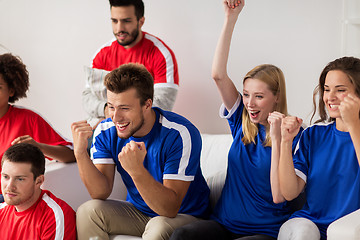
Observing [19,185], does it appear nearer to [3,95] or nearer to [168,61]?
[3,95]

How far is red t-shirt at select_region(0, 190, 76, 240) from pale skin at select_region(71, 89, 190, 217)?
0.50 ft

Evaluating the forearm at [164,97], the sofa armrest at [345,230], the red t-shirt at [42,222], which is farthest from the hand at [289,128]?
the forearm at [164,97]

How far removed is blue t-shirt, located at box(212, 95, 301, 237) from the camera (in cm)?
203

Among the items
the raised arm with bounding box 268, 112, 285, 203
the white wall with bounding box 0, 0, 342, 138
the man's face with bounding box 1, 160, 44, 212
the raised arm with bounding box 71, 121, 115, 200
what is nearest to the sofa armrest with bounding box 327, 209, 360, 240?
the raised arm with bounding box 268, 112, 285, 203

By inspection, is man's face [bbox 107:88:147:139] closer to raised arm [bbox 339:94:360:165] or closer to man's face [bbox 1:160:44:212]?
man's face [bbox 1:160:44:212]

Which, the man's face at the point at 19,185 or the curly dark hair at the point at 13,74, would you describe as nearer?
the man's face at the point at 19,185

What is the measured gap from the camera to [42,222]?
205cm

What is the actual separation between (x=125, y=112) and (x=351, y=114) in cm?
87

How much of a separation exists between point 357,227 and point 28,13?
3.07m

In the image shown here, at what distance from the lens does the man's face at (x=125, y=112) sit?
2064mm

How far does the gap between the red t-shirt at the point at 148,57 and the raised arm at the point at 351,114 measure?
136 cm

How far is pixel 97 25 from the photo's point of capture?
355 centimetres

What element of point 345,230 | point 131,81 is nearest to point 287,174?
point 345,230

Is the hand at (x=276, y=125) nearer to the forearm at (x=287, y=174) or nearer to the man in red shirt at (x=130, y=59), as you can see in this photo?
the forearm at (x=287, y=174)
